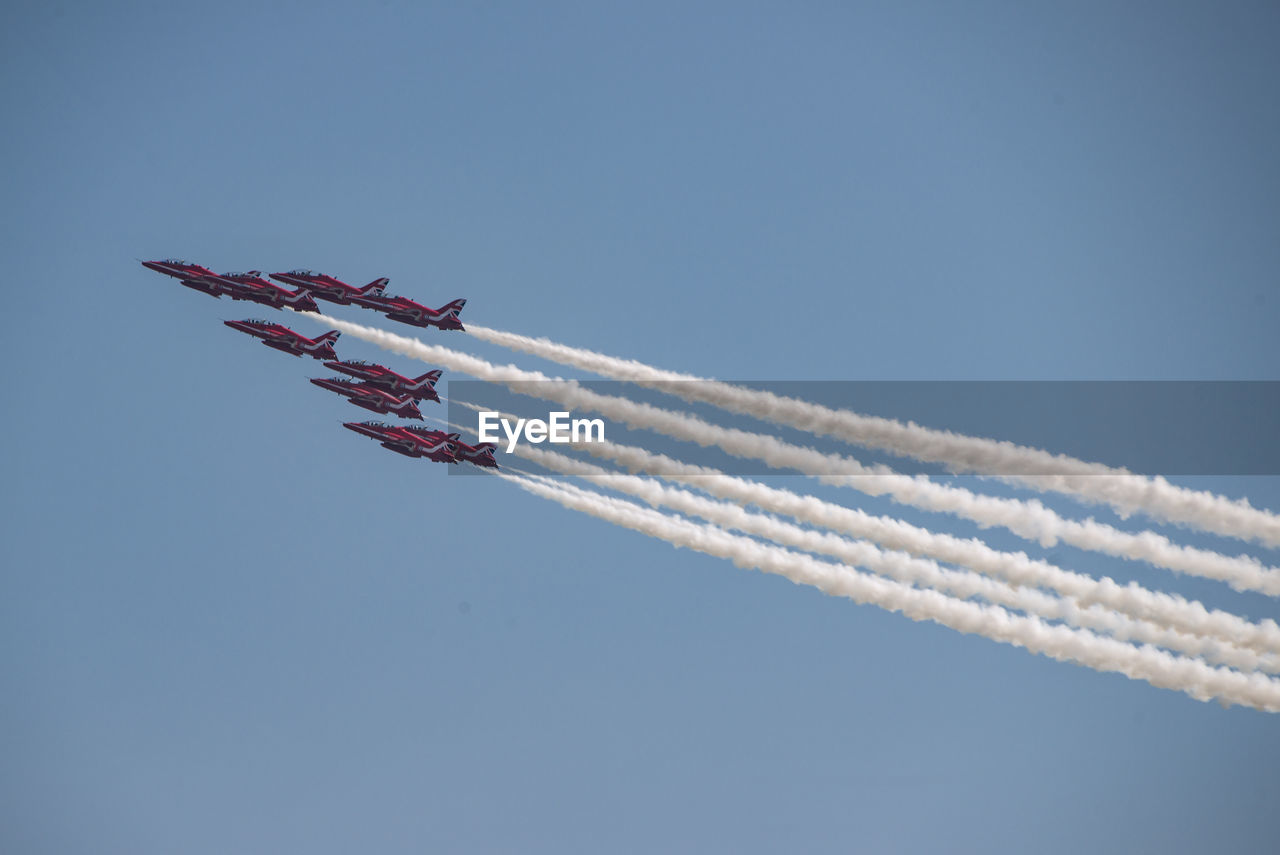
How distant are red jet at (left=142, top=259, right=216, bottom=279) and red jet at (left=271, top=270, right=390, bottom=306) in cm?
385

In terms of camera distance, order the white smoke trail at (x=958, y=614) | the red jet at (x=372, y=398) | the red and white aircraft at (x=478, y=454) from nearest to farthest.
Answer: the white smoke trail at (x=958, y=614) → the red and white aircraft at (x=478, y=454) → the red jet at (x=372, y=398)

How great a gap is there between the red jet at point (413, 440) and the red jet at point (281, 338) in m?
4.65

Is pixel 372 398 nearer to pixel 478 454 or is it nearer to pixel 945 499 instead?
pixel 478 454

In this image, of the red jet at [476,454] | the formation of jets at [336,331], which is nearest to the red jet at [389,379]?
the formation of jets at [336,331]

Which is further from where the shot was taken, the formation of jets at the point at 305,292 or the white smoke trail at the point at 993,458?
the formation of jets at the point at 305,292

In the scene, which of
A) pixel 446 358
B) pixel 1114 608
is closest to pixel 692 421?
pixel 446 358

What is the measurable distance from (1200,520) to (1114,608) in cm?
503

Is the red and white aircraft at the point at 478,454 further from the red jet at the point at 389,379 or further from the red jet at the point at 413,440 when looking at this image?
the red jet at the point at 389,379

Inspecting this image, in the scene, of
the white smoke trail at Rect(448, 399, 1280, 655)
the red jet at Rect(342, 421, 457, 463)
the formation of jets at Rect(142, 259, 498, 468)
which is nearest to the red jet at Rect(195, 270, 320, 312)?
the formation of jets at Rect(142, 259, 498, 468)

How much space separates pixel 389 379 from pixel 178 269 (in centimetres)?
1247

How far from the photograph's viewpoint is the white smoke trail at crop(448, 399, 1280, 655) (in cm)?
6812

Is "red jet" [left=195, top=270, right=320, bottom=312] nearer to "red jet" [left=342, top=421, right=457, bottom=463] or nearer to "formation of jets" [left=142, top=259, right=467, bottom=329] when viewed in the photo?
"formation of jets" [left=142, top=259, right=467, bottom=329]

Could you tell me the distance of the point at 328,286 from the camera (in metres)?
84.9

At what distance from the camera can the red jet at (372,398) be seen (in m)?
84.1
